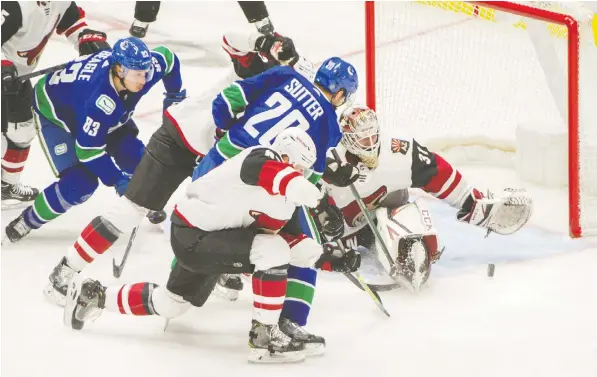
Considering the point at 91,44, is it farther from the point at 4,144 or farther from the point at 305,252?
the point at 305,252

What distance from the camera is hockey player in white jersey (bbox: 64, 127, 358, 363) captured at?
2.93 meters

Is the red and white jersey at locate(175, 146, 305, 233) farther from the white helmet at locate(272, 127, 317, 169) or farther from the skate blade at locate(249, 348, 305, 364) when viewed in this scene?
the skate blade at locate(249, 348, 305, 364)

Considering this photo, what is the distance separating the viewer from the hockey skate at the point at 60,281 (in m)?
3.51

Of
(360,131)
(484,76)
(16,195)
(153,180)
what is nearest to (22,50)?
(16,195)

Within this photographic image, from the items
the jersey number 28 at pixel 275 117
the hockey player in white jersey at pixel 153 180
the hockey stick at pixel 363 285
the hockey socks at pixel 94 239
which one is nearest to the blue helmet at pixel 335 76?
the jersey number 28 at pixel 275 117

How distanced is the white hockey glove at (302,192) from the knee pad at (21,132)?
5.88 ft

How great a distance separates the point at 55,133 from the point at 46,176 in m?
0.79

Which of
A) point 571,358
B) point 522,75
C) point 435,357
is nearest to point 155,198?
point 435,357

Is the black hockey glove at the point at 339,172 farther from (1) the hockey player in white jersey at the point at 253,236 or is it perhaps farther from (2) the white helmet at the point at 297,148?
(2) the white helmet at the point at 297,148

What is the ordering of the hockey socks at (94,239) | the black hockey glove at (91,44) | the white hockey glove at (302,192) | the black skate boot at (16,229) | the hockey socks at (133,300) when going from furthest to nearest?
the black hockey glove at (91,44) < the black skate boot at (16,229) < the hockey socks at (94,239) < the hockey socks at (133,300) < the white hockey glove at (302,192)

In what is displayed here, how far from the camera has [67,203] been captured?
401 centimetres

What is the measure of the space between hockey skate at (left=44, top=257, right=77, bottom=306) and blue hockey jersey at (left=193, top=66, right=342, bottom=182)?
569 mm

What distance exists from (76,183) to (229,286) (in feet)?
2.47

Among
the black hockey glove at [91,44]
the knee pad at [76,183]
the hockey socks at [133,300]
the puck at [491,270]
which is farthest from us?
the black hockey glove at [91,44]
